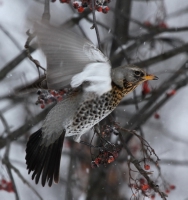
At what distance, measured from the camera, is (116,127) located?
8.46ft

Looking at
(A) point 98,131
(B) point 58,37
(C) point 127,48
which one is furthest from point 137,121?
(B) point 58,37

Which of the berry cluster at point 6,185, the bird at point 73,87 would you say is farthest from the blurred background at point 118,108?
the bird at point 73,87

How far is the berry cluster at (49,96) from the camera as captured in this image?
288cm

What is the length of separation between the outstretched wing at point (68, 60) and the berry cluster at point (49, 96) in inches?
16.4

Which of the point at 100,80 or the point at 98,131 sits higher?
the point at 100,80

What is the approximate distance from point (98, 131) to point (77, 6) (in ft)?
2.82

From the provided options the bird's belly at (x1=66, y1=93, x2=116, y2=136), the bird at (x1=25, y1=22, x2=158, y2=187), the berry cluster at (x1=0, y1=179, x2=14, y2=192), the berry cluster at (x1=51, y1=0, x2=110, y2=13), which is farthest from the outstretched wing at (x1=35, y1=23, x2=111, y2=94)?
the berry cluster at (x1=0, y1=179, x2=14, y2=192)

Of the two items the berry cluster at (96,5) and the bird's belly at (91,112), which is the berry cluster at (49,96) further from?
the berry cluster at (96,5)

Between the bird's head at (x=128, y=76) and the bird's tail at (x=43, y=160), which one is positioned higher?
the bird's head at (x=128, y=76)

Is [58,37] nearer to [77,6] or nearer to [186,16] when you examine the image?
[77,6]

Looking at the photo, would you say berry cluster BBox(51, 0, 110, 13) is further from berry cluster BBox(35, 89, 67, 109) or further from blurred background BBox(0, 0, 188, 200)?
berry cluster BBox(35, 89, 67, 109)

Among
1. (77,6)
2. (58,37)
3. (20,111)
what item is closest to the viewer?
(58,37)

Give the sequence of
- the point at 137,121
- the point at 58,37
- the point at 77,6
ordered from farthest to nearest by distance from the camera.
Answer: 1. the point at 137,121
2. the point at 77,6
3. the point at 58,37

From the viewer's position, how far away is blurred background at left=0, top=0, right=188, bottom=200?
3043 millimetres
